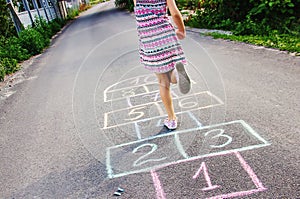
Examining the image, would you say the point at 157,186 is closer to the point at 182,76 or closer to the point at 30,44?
the point at 182,76

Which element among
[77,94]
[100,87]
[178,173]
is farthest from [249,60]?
[178,173]

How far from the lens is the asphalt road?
93.3 inches

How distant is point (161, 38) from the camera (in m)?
2.89

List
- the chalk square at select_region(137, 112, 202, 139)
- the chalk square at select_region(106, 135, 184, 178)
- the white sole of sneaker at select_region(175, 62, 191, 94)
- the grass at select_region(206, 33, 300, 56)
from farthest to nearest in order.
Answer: the grass at select_region(206, 33, 300, 56) → the chalk square at select_region(137, 112, 202, 139) → the white sole of sneaker at select_region(175, 62, 191, 94) → the chalk square at select_region(106, 135, 184, 178)

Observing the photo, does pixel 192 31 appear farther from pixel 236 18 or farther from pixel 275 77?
pixel 275 77

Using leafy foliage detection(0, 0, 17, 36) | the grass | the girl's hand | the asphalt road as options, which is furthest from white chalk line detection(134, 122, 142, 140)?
leafy foliage detection(0, 0, 17, 36)

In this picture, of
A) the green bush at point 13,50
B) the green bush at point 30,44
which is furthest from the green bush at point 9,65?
the green bush at point 30,44

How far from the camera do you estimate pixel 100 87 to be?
5410 millimetres

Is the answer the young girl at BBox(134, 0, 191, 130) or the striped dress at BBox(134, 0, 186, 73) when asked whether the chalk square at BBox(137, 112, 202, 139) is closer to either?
the young girl at BBox(134, 0, 191, 130)

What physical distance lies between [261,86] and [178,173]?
90.8 inches

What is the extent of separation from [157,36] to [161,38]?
0.05 m

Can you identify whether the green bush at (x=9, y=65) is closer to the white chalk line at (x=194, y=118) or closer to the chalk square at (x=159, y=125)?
the chalk square at (x=159, y=125)

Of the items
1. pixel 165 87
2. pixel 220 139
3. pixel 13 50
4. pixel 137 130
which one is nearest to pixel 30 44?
pixel 13 50

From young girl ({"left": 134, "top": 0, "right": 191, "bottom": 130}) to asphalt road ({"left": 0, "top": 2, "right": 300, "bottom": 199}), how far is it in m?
0.71
